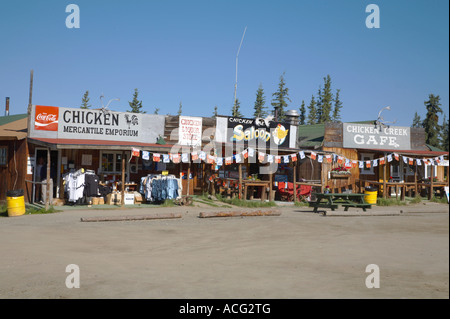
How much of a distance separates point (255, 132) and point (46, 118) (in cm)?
1044

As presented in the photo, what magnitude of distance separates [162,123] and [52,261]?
13985mm

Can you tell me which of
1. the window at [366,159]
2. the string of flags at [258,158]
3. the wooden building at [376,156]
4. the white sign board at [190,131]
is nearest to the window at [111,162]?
the string of flags at [258,158]

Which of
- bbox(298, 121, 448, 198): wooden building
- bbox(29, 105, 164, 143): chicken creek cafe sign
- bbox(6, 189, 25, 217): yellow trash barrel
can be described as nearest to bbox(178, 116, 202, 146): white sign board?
bbox(29, 105, 164, 143): chicken creek cafe sign

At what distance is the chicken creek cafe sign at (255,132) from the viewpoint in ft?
73.6

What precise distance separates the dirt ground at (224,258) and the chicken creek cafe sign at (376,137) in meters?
12.1

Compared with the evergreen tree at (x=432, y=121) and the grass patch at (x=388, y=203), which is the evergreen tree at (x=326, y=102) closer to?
the evergreen tree at (x=432, y=121)

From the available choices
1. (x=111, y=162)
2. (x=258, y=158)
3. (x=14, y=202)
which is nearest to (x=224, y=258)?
(x=14, y=202)

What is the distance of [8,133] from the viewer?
19.0 metres

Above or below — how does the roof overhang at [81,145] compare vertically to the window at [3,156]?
above

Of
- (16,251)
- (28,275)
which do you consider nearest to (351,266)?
(28,275)

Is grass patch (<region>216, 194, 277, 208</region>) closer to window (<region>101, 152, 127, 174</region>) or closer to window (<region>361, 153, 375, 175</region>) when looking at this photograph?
window (<region>101, 152, 127, 174</region>)

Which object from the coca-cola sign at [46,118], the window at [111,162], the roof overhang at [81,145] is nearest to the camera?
the roof overhang at [81,145]

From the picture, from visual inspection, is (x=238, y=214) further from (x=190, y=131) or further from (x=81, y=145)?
(x=190, y=131)
